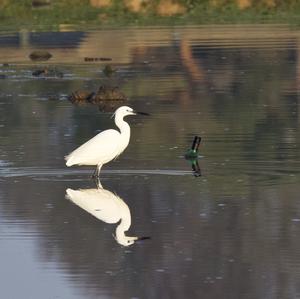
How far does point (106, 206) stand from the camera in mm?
14930

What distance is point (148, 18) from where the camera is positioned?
163 feet

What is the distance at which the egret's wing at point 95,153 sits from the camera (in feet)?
54.6

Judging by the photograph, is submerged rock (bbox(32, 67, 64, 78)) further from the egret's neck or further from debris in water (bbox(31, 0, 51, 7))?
debris in water (bbox(31, 0, 51, 7))

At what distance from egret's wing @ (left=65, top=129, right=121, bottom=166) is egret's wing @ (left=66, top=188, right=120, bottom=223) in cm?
72

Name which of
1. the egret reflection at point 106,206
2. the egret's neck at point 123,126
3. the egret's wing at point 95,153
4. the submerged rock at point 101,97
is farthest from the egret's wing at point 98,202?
the submerged rock at point 101,97

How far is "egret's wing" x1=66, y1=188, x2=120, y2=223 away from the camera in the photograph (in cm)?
1444

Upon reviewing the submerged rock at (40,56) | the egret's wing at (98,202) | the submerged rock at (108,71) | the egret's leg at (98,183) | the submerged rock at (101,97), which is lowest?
the submerged rock at (40,56)

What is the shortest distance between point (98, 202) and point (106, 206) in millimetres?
296

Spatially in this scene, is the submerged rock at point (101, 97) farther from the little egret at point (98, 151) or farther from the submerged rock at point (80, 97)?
the little egret at point (98, 151)

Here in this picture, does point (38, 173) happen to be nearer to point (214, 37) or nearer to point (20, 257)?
point (20, 257)

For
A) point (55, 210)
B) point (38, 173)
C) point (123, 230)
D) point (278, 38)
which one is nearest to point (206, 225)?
point (123, 230)

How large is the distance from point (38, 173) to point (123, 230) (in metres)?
3.68

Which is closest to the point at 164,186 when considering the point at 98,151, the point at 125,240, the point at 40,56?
the point at 98,151

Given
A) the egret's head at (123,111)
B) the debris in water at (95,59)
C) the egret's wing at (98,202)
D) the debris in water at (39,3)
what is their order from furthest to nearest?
the debris in water at (39,3), the debris in water at (95,59), the egret's head at (123,111), the egret's wing at (98,202)
